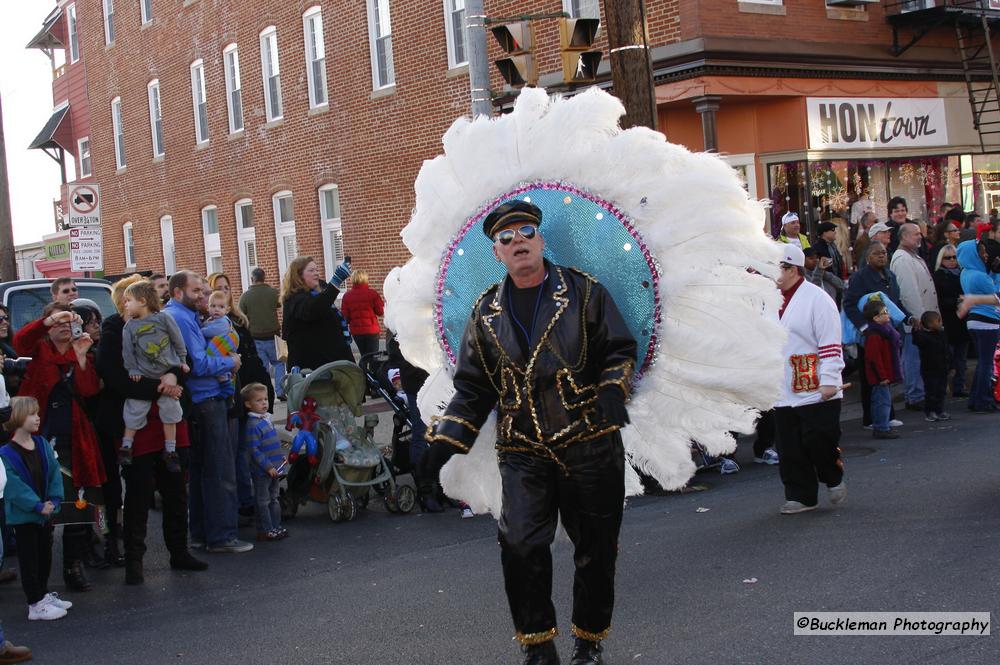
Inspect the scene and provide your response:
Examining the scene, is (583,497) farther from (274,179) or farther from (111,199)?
(111,199)

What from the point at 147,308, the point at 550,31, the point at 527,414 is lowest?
the point at 527,414

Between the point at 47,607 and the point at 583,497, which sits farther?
the point at 47,607

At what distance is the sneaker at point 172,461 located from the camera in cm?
743

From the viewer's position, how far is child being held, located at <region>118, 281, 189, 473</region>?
7.32 meters

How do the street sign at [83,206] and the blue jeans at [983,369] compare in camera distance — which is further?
the street sign at [83,206]

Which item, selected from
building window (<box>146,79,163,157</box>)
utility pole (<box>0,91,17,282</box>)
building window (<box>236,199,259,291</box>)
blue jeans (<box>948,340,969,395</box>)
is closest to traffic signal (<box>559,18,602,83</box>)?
blue jeans (<box>948,340,969,395</box>)

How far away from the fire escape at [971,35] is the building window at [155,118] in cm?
1952

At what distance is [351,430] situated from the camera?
953 cm

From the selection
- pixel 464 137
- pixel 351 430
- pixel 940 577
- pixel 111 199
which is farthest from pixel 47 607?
pixel 111 199

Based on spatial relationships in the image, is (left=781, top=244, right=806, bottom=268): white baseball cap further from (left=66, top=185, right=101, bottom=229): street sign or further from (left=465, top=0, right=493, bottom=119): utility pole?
(left=66, top=185, right=101, bottom=229): street sign

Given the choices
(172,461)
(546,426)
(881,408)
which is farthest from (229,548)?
(881,408)

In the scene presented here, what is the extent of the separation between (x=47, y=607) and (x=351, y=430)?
3.29 m

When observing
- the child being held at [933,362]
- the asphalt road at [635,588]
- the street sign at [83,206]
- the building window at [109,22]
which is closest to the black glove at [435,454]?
the asphalt road at [635,588]

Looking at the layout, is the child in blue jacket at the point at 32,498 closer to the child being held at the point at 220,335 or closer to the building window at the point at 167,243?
the child being held at the point at 220,335
